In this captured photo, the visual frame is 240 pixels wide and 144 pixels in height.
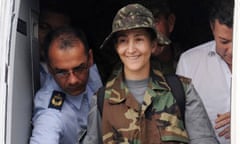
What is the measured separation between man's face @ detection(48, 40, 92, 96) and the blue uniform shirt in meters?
0.06

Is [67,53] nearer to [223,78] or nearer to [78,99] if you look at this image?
[78,99]

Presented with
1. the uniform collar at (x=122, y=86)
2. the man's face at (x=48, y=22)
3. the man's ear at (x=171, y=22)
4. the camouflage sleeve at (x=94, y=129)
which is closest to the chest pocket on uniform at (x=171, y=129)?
the uniform collar at (x=122, y=86)

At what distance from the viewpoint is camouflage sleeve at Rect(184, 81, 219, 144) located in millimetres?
2768

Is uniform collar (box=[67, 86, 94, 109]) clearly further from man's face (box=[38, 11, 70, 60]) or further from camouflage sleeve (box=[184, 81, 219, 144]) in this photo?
camouflage sleeve (box=[184, 81, 219, 144])

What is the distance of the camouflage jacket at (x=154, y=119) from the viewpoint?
2775 millimetres

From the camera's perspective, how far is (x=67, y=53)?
319 cm

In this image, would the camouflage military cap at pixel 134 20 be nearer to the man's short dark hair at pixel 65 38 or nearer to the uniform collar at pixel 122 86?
the uniform collar at pixel 122 86

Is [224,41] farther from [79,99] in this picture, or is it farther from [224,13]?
[79,99]

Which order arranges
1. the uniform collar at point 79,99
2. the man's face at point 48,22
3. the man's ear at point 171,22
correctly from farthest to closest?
1. the man's ear at point 171,22
2. the man's face at point 48,22
3. the uniform collar at point 79,99

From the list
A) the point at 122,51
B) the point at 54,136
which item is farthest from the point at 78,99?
the point at 122,51

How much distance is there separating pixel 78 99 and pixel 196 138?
2.55 ft

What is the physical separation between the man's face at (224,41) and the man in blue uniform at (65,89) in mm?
721

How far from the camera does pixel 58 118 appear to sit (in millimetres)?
3133

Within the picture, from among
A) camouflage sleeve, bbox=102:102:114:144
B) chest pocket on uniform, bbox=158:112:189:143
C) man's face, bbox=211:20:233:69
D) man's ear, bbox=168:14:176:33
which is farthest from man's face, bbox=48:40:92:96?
man's ear, bbox=168:14:176:33
